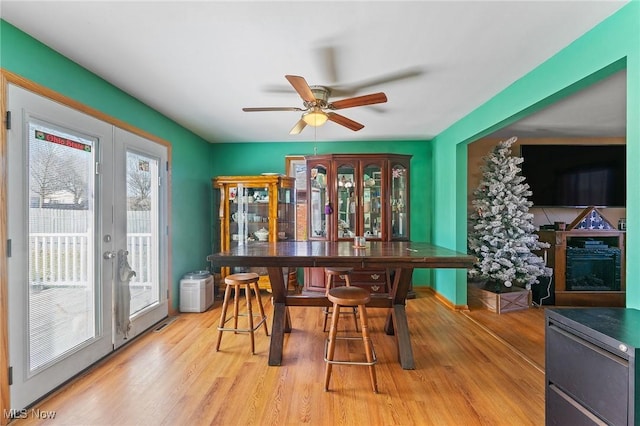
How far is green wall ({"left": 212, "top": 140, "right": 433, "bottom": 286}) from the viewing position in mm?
4668

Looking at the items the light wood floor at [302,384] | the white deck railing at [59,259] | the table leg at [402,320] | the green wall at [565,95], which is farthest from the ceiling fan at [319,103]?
the light wood floor at [302,384]

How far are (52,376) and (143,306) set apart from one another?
1.08m

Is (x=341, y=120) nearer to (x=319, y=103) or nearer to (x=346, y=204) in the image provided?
(x=319, y=103)

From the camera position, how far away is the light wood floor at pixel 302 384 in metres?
1.79

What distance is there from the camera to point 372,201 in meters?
4.35

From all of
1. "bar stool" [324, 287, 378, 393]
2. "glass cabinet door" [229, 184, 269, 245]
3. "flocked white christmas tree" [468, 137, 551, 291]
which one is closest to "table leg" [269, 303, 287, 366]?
"bar stool" [324, 287, 378, 393]

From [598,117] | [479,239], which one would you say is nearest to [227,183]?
[479,239]

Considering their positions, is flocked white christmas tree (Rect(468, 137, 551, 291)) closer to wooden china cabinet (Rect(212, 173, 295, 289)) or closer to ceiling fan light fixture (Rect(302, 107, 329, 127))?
ceiling fan light fixture (Rect(302, 107, 329, 127))

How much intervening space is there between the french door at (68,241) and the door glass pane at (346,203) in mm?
2480

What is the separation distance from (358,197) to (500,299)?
7.28 ft

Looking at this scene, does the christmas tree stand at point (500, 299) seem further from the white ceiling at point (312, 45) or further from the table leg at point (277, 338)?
the table leg at point (277, 338)

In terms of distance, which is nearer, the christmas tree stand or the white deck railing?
the white deck railing

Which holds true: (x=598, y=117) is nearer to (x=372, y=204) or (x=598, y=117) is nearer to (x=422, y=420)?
(x=372, y=204)

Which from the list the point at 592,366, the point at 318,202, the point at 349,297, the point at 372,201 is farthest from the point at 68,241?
the point at 372,201
